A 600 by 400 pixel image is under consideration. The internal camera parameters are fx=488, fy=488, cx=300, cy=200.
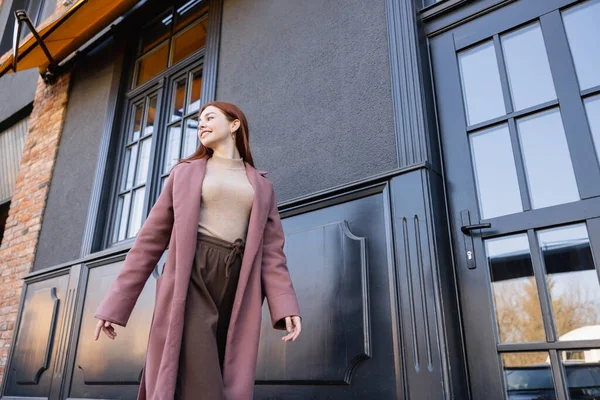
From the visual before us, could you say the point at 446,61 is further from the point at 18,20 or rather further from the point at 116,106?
the point at 18,20

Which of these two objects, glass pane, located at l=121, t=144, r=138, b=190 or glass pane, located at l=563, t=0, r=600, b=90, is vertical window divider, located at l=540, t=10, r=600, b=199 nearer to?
glass pane, located at l=563, t=0, r=600, b=90

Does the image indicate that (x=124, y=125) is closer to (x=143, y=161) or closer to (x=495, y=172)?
(x=143, y=161)

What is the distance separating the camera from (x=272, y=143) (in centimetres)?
295

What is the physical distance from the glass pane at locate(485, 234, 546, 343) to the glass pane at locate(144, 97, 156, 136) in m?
3.16

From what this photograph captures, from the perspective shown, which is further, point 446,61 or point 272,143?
point 272,143

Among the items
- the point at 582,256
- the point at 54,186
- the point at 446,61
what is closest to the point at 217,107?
the point at 446,61

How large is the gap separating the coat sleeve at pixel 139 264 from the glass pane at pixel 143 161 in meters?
2.52

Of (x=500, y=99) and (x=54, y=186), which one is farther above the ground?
(x=54, y=186)

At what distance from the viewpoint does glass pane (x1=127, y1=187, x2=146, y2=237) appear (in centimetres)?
404

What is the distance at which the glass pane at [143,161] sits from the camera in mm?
4168

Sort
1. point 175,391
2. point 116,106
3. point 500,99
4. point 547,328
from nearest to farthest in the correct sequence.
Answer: point 175,391 < point 547,328 < point 500,99 < point 116,106

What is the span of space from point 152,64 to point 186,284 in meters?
3.66

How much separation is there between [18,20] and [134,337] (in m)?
3.39

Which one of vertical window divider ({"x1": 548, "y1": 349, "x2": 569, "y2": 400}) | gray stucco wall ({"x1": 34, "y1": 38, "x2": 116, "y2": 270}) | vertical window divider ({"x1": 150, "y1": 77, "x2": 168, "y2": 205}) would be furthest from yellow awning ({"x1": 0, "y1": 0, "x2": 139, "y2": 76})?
vertical window divider ({"x1": 548, "y1": 349, "x2": 569, "y2": 400})
